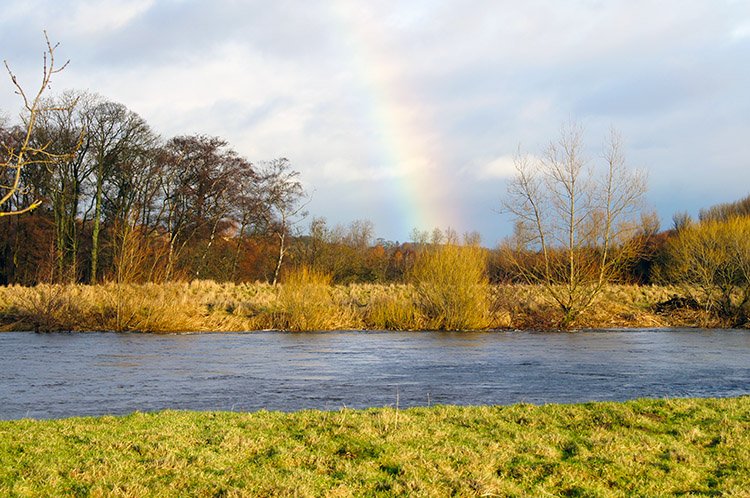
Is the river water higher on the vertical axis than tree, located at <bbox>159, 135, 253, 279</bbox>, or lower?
lower

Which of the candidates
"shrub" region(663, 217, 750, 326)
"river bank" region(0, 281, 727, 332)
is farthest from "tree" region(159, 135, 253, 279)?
"shrub" region(663, 217, 750, 326)

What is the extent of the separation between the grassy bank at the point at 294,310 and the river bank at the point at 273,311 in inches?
1.5

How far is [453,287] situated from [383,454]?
64.7 ft

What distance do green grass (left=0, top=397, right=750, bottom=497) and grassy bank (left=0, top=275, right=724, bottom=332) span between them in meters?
17.2

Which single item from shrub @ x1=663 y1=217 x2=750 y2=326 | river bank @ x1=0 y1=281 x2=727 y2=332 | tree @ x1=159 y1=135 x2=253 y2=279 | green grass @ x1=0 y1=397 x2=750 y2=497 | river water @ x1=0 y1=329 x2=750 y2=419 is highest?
tree @ x1=159 y1=135 x2=253 y2=279

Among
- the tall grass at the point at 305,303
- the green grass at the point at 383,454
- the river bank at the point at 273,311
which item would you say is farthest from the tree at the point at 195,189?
the green grass at the point at 383,454

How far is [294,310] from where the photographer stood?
25.2 m

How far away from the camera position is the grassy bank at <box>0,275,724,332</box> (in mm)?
23906

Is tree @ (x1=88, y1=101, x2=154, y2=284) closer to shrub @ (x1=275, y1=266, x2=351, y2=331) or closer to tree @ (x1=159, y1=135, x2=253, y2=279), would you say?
tree @ (x1=159, y1=135, x2=253, y2=279)

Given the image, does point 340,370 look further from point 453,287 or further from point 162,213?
point 162,213

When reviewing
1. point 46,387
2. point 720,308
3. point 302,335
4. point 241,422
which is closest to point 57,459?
point 241,422

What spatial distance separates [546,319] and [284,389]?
18.1 m

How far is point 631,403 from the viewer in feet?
29.0

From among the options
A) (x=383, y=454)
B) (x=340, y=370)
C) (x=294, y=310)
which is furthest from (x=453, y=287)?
(x=383, y=454)
